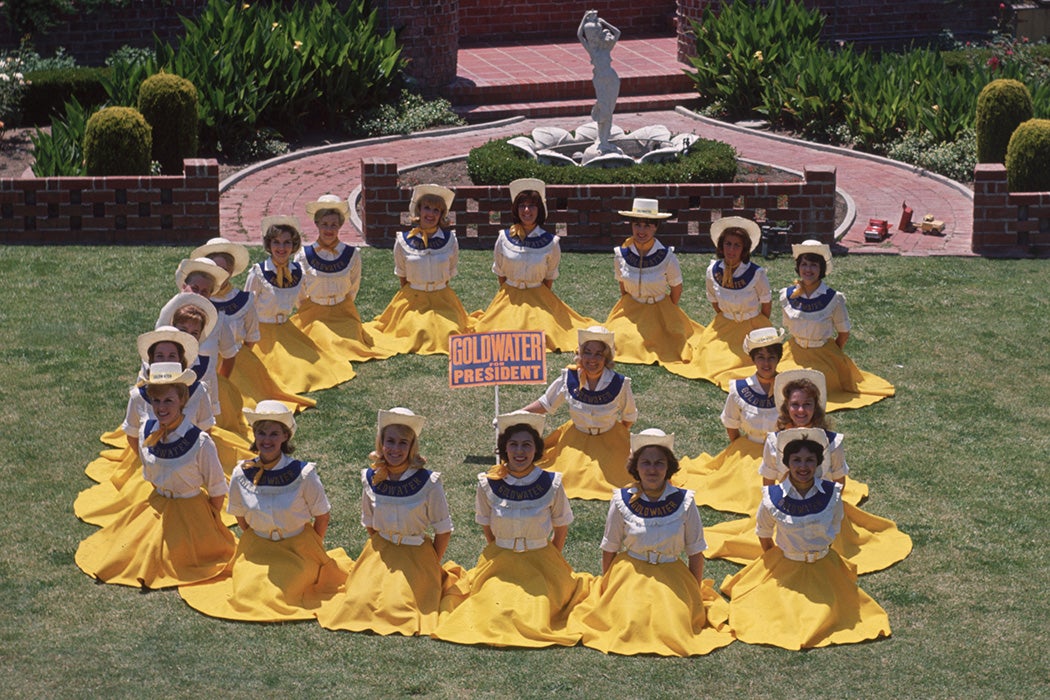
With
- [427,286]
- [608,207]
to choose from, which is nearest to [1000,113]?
[608,207]

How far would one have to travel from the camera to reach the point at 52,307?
17625mm

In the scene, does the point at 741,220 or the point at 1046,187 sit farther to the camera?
the point at 1046,187

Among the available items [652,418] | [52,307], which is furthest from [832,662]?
[52,307]

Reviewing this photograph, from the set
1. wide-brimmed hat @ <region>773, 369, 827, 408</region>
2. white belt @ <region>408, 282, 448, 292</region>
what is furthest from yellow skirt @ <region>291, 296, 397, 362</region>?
wide-brimmed hat @ <region>773, 369, 827, 408</region>

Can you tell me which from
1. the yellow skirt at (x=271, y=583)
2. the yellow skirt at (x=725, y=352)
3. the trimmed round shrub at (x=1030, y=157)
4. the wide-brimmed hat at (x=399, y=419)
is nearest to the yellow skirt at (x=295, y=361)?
the yellow skirt at (x=725, y=352)

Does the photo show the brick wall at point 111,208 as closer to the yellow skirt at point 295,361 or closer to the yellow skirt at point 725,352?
the yellow skirt at point 295,361

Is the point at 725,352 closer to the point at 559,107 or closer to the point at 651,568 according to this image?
the point at 651,568

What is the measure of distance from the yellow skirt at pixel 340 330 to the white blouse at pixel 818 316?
374cm

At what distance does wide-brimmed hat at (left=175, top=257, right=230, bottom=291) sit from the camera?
13992 millimetres

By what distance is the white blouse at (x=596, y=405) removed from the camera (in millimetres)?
13352

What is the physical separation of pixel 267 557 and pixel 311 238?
358 inches

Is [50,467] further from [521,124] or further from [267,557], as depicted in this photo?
[521,124]

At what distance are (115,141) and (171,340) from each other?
8220mm

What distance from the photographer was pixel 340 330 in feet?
53.5
